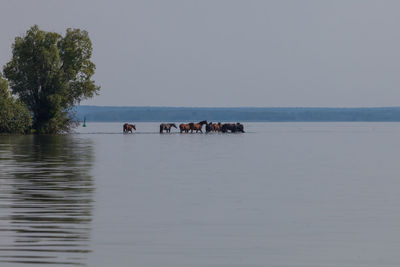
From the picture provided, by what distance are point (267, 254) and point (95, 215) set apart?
5.50 metres

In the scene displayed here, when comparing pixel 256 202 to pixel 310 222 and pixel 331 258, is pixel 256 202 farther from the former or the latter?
pixel 331 258

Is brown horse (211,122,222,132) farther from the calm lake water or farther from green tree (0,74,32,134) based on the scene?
the calm lake water

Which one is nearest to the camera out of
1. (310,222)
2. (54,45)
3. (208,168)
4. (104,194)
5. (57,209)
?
(310,222)

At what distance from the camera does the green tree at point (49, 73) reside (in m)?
94.1

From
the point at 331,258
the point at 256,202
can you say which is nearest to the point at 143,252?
the point at 331,258

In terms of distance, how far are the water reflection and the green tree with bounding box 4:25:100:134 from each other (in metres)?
61.8

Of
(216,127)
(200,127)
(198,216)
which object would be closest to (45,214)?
(198,216)

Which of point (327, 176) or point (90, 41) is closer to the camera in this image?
point (327, 176)

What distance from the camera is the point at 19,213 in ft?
59.9

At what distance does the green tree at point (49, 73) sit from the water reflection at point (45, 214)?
61.8 meters

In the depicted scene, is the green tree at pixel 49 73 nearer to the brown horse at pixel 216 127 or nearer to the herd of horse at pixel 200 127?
the herd of horse at pixel 200 127

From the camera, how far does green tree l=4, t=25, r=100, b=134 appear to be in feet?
309

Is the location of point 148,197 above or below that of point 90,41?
below

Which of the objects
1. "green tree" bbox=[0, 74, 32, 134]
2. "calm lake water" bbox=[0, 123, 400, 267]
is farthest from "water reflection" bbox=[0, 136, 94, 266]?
"green tree" bbox=[0, 74, 32, 134]
